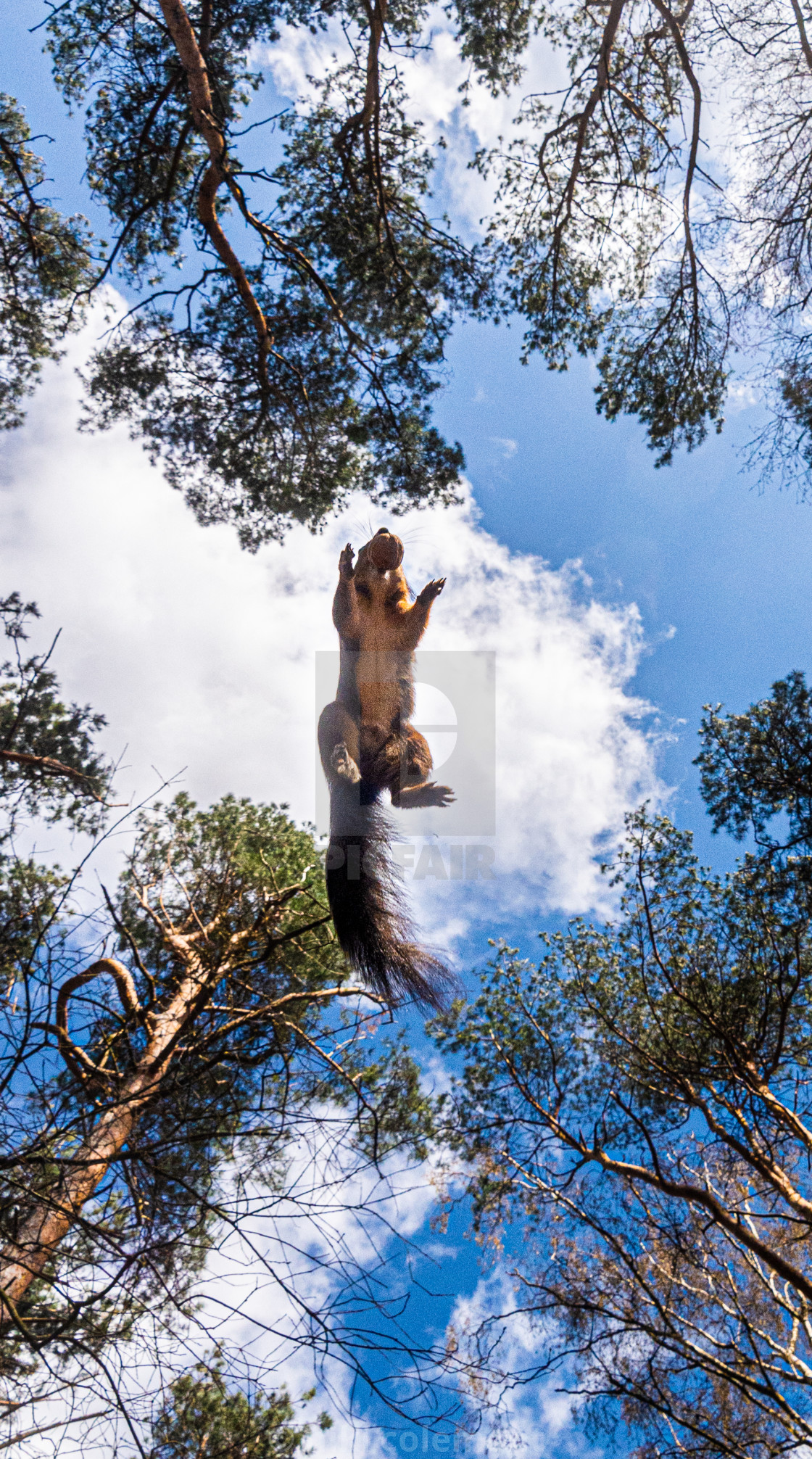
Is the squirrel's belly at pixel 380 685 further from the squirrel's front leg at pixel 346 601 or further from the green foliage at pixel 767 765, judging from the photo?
the green foliage at pixel 767 765

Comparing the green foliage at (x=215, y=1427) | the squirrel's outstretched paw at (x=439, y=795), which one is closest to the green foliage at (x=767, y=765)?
the squirrel's outstretched paw at (x=439, y=795)

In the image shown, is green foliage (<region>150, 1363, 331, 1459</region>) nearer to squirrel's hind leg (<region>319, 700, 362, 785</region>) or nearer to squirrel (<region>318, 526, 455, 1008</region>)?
squirrel (<region>318, 526, 455, 1008</region>)

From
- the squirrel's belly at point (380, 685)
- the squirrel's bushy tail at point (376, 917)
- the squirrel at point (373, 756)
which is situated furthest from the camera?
the squirrel's belly at point (380, 685)

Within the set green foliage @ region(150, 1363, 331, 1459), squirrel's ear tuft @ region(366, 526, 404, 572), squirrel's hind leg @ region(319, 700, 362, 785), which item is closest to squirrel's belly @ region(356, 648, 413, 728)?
squirrel's hind leg @ region(319, 700, 362, 785)

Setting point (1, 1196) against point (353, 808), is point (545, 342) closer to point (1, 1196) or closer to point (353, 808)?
point (353, 808)

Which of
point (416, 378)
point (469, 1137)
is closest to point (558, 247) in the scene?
point (416, 378)

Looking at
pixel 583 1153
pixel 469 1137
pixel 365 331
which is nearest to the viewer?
pixel 583 1153

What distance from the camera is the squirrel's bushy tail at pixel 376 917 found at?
12.2 feet

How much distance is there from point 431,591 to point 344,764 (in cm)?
125

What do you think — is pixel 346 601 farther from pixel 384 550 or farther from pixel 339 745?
pixel 339 745

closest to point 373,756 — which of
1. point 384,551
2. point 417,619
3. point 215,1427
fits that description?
point 417,619

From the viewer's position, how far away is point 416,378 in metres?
5.39

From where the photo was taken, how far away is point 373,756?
4.70m

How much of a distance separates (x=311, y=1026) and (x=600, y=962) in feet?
6.75
